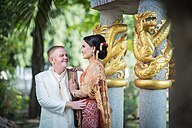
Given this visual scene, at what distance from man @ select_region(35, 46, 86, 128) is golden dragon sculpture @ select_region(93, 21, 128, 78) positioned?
0.66m

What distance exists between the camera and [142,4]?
244cm

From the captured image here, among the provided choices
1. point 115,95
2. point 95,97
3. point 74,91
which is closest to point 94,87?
point 95,97

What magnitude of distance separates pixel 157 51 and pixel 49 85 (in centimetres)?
85

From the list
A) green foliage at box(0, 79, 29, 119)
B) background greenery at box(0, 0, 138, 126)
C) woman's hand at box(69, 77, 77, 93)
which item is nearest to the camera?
woman's hand at box(69, 77, 77, 93)

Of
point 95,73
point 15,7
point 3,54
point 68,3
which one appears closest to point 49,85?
point 95,73

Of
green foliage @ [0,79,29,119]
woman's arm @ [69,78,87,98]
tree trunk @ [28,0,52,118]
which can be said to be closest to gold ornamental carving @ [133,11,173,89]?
woman's arm @ [69,78,87,98]

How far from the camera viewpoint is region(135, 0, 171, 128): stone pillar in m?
2.35

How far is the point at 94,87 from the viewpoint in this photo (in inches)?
89.7

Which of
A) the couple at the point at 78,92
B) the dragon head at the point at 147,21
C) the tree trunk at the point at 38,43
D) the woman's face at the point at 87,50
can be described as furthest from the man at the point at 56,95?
the tree trunk at the point at 38,43

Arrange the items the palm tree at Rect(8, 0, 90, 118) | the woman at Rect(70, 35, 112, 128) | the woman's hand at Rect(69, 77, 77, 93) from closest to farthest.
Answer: the woman at Rect(70, 35, 112, 128) → the woman's hand at Rect(69, 77, 77, 93) → the palm tree at Rect(8, 0, 90, 118)

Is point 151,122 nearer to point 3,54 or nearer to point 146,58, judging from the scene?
point 146,58

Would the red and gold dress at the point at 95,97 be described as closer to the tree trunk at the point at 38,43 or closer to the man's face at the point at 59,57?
the man's face at the point at 59,57

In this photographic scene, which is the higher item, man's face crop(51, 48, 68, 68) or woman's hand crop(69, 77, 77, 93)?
man's face crop(51, 48, 68, 68)

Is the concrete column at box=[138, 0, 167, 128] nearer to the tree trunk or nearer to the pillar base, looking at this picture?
the pillar base
